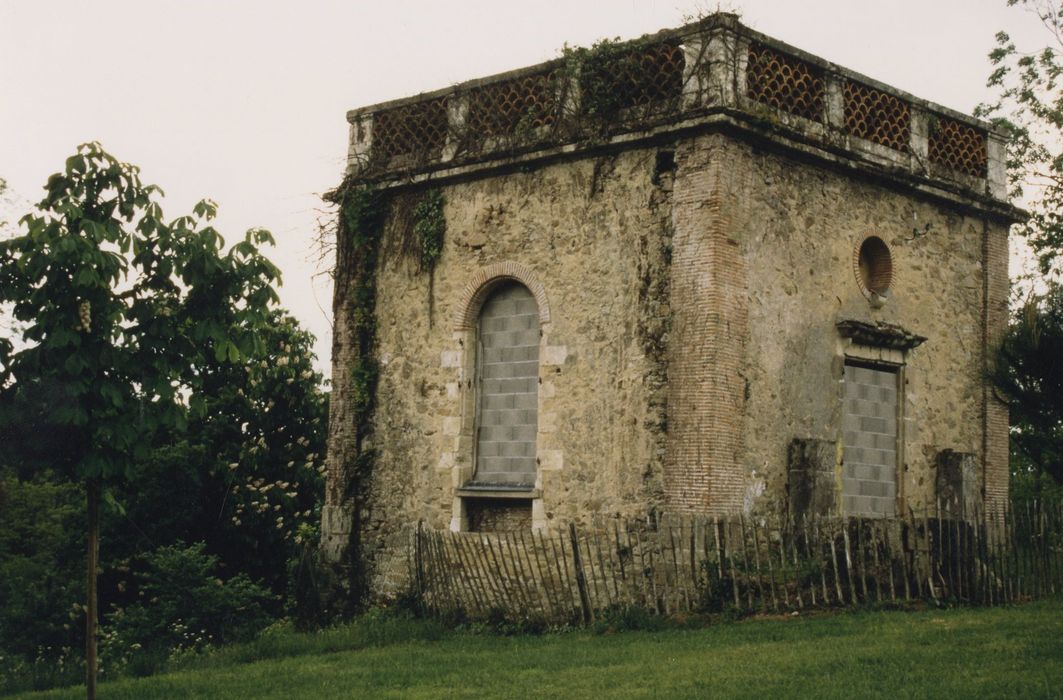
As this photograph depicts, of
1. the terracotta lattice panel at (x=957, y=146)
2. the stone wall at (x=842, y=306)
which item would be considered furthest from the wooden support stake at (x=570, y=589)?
the terracotta lattice panel at (x=957, y=146)

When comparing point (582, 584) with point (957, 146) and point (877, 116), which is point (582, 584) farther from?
point (957, 146)

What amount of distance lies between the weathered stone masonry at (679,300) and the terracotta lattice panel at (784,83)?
1.4 inches

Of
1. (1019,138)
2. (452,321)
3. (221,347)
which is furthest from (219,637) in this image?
(1019,138)

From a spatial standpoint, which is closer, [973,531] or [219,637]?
[973,531]

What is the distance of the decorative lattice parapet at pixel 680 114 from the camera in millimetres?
16125

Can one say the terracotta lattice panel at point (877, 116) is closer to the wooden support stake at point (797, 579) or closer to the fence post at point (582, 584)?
the wooden support stake at point (797, 579)

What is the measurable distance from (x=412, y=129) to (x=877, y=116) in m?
6.00

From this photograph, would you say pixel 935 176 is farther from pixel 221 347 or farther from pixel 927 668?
pixel 221 347

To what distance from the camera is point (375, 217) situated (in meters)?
19.3

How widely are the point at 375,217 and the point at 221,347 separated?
7.76 meters

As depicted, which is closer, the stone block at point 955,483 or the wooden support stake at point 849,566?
the wooden support stake at point 849,566

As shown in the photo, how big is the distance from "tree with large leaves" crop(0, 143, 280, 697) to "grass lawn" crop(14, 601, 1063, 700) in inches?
101

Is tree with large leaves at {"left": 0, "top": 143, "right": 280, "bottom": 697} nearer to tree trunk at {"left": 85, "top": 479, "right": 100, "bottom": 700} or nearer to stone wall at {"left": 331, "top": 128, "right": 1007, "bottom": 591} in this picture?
tree trunk at {"left": 85, "top": 479, "right": 100, "bottom": 700}

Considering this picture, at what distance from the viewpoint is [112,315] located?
11.3m
